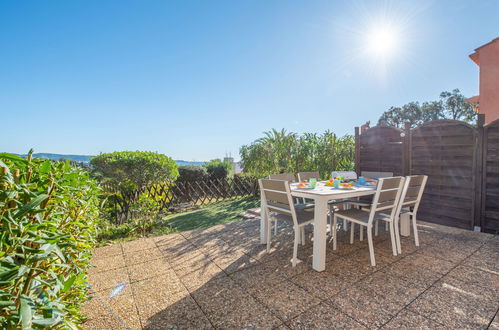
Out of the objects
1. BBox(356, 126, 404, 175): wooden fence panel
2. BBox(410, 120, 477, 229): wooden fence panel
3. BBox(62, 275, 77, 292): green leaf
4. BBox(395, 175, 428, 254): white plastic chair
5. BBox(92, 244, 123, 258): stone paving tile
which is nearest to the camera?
BBox(62, 275, 77, 292): green leaf

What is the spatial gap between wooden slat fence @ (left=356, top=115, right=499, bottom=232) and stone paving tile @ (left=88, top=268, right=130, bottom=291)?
16.4 feet

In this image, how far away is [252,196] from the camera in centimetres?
841

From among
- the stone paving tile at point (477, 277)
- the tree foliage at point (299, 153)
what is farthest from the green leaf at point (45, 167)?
the tree foliage at point (299, 153)

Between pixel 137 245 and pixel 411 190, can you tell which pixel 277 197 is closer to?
pixel 411 190

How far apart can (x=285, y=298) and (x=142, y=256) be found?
6.72 ft

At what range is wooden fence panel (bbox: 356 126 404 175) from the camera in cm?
459

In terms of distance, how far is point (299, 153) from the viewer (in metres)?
6.80

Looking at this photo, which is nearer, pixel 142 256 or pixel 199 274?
pixel 199 274

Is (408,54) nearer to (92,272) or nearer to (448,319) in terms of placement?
(448,319)

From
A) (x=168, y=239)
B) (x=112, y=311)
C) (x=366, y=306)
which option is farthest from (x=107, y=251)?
(x=366, y=306)

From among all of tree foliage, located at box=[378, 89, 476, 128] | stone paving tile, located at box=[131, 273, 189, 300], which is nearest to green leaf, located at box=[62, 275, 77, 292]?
stone paving tile, located at box=[131, 273, 189, 300]

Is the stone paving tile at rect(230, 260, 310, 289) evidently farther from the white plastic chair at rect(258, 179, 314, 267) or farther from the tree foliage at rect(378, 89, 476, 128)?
the tree foliage at rect(378, 89, 476, 128)

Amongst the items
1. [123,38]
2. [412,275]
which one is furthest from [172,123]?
[412,275]

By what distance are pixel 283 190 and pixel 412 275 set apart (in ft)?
5.16
